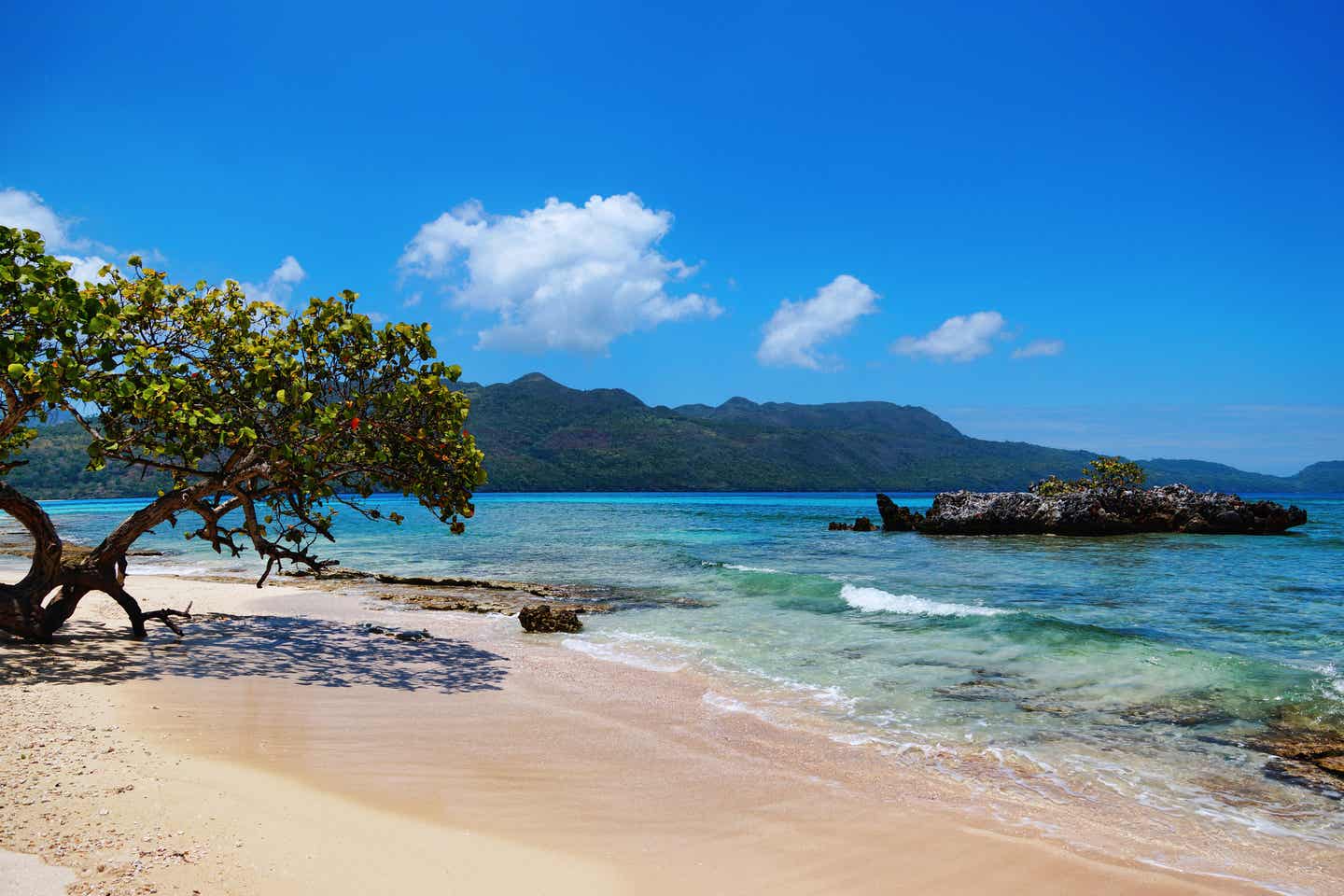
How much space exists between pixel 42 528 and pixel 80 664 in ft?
8.93

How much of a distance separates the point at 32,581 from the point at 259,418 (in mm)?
4116

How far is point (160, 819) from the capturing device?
17.6 feet

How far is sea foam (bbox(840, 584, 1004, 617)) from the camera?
1820 centimetres

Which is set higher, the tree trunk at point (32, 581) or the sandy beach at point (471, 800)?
the tree trunk at point (32, 581)

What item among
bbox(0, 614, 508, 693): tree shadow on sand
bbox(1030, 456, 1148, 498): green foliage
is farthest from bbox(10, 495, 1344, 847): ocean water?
bbox(1030, 456, 1148, 498): green foliage

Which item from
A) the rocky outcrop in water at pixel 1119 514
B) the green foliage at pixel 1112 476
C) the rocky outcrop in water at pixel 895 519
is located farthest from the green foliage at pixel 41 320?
the green foliage at pixel 1112 476

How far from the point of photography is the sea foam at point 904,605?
18203 mm

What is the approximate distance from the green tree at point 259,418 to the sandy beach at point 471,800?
257 cm

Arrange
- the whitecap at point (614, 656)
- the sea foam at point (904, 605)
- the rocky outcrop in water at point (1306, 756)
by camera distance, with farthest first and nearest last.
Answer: the sea foam at point (904, 605), the whitecap at point (614, 656), the rocky outcrop in water at point (1306, 756)

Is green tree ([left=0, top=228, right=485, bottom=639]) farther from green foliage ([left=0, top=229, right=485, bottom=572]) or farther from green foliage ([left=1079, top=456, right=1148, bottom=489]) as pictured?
green foliage ([left=1079, top=456, right=1148, bottom=489])

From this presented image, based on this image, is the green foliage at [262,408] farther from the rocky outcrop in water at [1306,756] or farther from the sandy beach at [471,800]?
the rocky outcrop in water at [1306,756]

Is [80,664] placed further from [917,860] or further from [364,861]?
[917,860]

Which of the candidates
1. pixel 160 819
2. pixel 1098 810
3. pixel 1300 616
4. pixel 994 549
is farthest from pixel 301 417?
pixel 994 549

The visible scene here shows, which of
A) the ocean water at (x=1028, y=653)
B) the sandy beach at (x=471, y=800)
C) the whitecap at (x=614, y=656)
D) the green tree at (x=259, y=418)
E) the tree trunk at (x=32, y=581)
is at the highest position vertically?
the green tree at (x=259, y=418)
